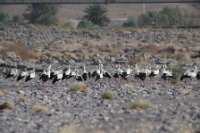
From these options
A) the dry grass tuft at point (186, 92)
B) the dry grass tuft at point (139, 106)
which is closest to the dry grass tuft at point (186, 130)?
the dry grass tuft at point (139, 106)

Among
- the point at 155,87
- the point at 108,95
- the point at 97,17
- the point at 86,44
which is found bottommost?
the point at 86,44

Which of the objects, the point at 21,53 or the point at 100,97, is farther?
the point at 21,53

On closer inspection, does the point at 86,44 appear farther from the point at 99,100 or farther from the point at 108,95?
the point at 99,100

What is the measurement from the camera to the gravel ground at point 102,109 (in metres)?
22.6

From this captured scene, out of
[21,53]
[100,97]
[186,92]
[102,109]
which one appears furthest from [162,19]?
[102,109]

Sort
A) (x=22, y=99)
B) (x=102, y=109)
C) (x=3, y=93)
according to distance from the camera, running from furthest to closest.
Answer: (x=3, y=93) → (x=22, y=99) → (x=102, y=109)

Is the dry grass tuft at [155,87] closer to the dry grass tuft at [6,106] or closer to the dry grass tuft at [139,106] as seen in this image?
the dry grass tuft at [139,106]

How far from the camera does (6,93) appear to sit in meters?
35.2

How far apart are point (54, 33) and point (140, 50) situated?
78.7 ft

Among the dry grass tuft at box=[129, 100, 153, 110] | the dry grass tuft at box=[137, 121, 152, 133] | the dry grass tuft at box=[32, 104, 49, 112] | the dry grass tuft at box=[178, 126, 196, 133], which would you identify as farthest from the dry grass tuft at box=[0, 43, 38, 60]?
the dry grass tuft at box=[178, 126, 196, 133]

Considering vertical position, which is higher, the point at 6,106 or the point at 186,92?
the point at 6,106

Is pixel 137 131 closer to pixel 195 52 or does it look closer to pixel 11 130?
pixel 11 130

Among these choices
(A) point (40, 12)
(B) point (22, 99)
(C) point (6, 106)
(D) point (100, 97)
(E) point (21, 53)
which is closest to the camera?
(C) point (6, 106)

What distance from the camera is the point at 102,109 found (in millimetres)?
28031
